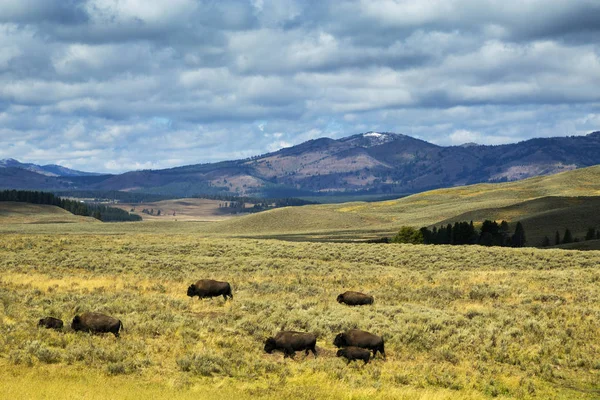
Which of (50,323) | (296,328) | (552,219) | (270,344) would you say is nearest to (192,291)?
(296,328)

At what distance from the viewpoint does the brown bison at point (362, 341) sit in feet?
59.2

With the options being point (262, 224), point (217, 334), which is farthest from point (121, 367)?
point (262, 224)

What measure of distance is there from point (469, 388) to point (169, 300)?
44.6 feet

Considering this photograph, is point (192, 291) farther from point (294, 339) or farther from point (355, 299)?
point (294, 339)

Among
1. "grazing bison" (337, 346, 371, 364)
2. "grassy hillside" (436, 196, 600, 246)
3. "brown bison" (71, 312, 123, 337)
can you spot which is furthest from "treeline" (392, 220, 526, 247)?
"brown bison" (71, 312, 123, 337)

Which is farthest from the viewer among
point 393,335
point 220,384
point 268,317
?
point 268,317

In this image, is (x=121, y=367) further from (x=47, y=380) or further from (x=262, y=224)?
(x=262, y=224)

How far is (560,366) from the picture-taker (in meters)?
18.2

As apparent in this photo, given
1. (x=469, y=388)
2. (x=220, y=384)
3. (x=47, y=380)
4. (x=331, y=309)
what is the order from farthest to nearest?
(x=331, y=309) < (x=469, y=388) < (x=220, y=384) < (x=47, y=380)

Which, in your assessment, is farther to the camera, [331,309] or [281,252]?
[281,252]

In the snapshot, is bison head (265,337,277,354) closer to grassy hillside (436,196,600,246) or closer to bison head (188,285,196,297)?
bison head (188,285,196,297)

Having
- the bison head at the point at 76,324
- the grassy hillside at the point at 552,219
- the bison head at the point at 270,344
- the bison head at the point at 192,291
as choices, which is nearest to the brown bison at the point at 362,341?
the bison head at the point at 270,344

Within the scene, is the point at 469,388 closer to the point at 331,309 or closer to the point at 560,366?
the point at 560,366

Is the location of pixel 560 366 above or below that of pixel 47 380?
below
